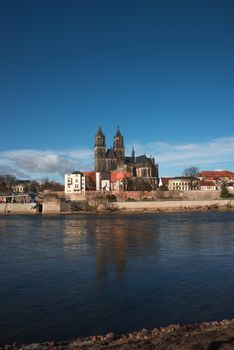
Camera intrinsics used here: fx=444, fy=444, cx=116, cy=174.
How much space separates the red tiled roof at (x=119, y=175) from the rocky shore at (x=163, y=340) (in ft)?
384

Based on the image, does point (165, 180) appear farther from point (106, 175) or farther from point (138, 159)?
point (106, 175)

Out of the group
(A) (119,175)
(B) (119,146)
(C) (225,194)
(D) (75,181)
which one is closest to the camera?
(C) (225,194)

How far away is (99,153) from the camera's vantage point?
144 m

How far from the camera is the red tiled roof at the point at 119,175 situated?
128 meters

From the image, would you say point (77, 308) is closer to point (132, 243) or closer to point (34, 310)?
point (34, 310)

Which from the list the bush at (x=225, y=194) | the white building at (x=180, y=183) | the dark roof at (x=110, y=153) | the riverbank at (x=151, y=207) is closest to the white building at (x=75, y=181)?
the dark roof at (x=110, y=153)

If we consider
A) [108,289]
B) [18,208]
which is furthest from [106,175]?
[108,289]

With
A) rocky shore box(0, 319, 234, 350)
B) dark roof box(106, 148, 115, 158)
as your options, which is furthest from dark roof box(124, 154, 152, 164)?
rocky shore box(0, 319, 234, 350)

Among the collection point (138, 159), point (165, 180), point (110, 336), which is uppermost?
point (138, 159)

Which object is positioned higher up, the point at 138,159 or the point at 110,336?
the point at 138,159

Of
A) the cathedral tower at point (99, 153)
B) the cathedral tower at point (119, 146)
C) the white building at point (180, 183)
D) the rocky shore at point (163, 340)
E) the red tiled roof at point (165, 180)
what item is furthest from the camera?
the cathedral tower at point (119, 146)

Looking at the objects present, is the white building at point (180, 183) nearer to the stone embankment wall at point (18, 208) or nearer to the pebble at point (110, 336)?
the stone embankment wall at point (18, 208)

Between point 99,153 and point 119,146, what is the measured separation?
748 cm

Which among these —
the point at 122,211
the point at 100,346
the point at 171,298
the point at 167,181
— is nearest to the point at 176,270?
the point at 171,298
